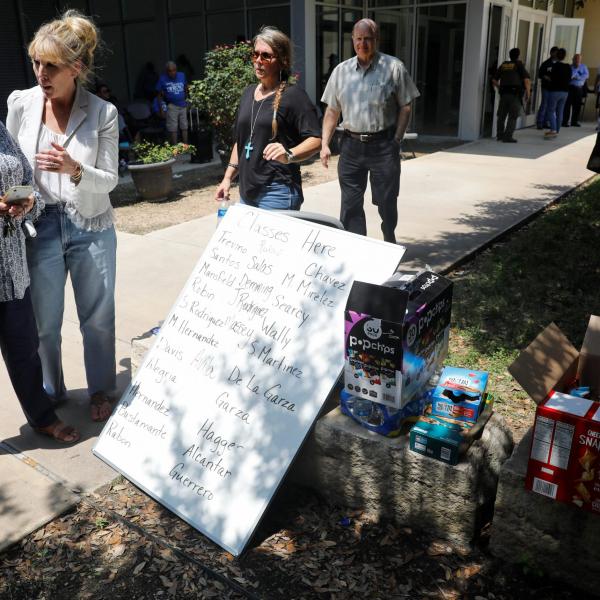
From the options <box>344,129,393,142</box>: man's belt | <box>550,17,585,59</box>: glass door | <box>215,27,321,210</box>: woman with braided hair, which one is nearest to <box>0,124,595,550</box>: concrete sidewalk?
<box>344,129,393,142</box>: man's belt

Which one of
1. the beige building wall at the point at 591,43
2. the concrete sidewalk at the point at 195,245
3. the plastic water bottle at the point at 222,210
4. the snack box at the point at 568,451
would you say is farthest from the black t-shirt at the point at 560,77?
the snack box at the point at 568,451

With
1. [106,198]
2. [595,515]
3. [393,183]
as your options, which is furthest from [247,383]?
[393,183]

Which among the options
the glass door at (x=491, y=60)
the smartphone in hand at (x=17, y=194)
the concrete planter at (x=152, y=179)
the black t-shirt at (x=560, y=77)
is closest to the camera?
the smartphone in hand at (x=17, y=194)

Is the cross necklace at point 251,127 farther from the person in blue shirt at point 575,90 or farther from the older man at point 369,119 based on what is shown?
the person in blue shirt at point 575,90

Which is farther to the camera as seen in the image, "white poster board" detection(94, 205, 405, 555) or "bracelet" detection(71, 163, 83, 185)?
"bracelet" detection(71, 163, 83, 185)

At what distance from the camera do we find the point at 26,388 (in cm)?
308

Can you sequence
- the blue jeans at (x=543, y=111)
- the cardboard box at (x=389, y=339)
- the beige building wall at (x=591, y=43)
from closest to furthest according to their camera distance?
the cardboard box at (x=389, y=339) → the blue jeans at (x=543, y=111) → the beige building wall at (x=591, y=43)

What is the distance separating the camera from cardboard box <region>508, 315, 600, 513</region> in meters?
2.06

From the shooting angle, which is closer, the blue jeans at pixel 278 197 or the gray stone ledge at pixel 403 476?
the gray stone ledge at pixel 403 476

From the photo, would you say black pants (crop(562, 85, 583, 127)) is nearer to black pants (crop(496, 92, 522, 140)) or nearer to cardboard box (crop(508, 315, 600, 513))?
black pants (crop(496, 92, 522, 140))

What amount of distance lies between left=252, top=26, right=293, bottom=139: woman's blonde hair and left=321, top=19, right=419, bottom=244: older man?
158 centimetres

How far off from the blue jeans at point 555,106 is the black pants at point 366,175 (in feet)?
38.5

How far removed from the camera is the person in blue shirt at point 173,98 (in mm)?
12195

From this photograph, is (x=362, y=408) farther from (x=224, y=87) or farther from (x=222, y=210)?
(x=224, y=87)
